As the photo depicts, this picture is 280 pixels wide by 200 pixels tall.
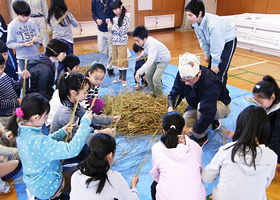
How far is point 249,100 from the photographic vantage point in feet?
11.8

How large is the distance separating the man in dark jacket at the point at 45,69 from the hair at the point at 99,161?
1.67 meters

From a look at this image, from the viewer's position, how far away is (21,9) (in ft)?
10.3

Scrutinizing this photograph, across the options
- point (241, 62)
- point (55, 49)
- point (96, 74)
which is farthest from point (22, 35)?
point (241, 62)

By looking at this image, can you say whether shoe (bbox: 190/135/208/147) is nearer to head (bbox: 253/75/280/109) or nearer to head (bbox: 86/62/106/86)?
head (bbox: 253/75/280/109)

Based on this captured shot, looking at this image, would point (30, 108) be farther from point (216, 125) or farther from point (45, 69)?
point (216, 125)

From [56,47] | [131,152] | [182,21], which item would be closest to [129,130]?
[131,152]

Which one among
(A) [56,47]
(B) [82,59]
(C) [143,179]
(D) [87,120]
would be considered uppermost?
(A) [56,47]

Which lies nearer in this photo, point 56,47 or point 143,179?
point 143,179

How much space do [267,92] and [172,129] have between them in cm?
100

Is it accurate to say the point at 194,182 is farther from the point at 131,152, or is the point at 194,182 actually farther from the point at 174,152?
the point at 131,152

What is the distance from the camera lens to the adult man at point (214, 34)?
2946 mm

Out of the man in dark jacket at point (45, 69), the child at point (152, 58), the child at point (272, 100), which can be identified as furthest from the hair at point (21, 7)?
the child at point (272, 100)

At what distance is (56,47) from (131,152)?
1500 millimetres

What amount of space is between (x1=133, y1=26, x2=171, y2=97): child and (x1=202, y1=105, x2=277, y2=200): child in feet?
6.62
